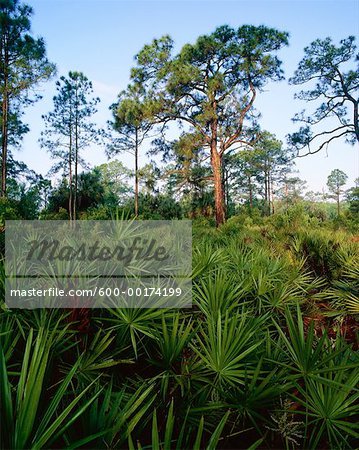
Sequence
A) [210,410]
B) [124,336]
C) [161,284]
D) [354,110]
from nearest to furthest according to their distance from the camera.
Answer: [210,410], [124,336], [161,284], [354,110]

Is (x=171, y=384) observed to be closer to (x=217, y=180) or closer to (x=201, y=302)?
(x=201, y=302)

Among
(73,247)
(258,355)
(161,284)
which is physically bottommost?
(258,355)

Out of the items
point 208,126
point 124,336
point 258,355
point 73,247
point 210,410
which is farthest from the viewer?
point 208,126

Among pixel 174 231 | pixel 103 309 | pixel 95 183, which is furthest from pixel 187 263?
pixel 95 183

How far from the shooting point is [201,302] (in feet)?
8.89

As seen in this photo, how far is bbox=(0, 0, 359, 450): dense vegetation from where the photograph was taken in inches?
59.2

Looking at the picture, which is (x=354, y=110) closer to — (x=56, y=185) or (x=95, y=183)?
(x=95, y=183)

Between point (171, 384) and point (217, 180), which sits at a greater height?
point (217, 180)

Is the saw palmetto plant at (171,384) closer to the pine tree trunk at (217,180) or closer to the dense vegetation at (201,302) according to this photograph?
the dense vegetation at (201,302)

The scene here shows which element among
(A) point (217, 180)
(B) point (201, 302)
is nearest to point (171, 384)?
(B) point (201, 302)

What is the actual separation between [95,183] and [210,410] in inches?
1211

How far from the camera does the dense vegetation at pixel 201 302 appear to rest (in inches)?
59.2

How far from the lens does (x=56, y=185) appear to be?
31.5 meters

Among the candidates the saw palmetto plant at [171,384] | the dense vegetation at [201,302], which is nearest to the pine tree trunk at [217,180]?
the dense vegetation at [201,302]
